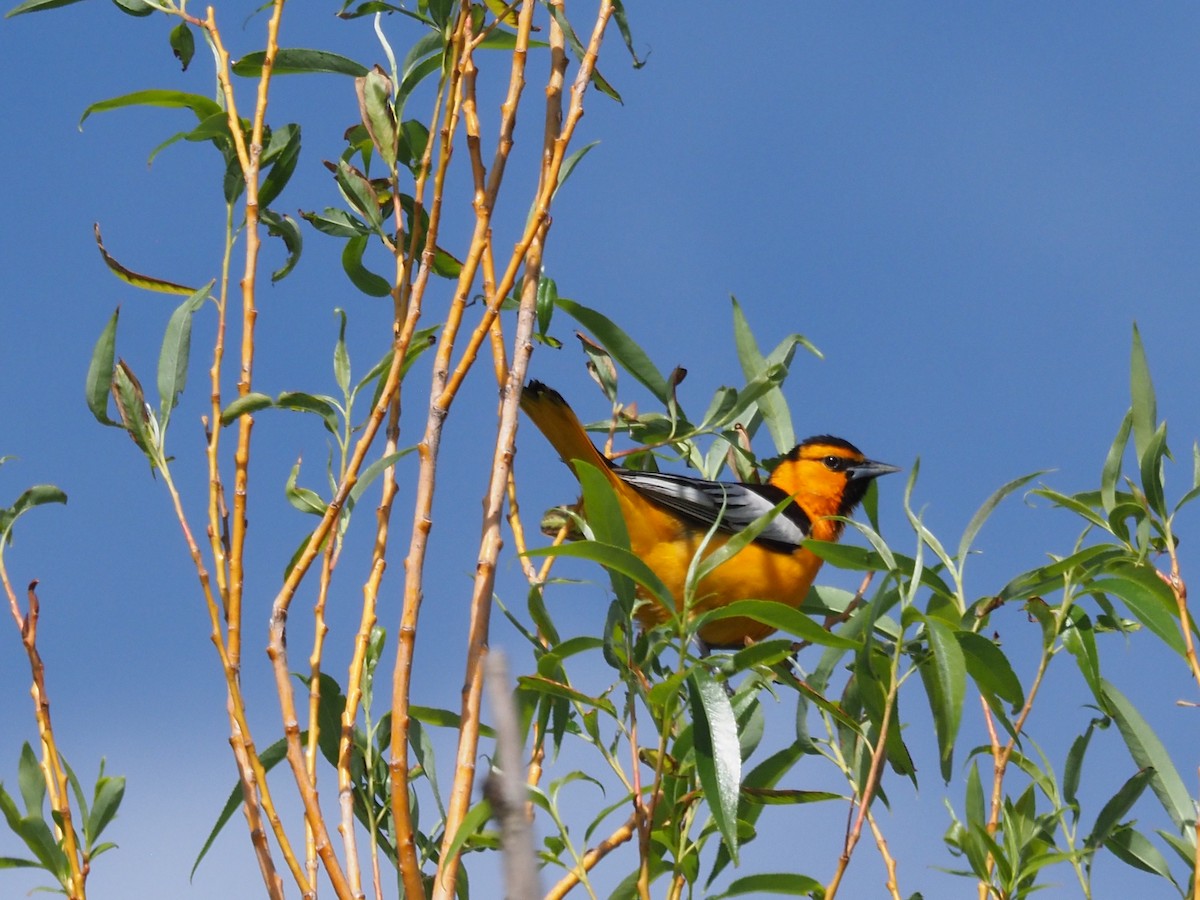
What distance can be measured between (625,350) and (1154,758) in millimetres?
1082

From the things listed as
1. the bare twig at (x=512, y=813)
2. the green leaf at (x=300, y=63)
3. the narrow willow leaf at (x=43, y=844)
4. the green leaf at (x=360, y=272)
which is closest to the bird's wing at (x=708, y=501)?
the green leaf at (x=360, y=272)

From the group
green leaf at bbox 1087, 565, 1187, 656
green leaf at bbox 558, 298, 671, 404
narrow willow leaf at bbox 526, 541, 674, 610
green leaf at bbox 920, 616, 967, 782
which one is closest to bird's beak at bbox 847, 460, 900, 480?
green leaf at bbox 558, 298, 671, 404

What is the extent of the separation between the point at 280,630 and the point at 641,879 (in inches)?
22.5

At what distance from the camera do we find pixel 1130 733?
6.52ft

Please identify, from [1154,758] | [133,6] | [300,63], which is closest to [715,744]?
[1154,758]

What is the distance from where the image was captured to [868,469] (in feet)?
16.3

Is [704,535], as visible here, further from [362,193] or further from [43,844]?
[43,844]

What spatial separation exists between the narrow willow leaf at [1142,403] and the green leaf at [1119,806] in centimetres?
48

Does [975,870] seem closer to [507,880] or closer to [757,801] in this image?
[757,801]

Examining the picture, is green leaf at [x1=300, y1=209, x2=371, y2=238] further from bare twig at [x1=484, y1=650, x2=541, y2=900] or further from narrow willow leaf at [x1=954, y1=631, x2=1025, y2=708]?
bare twig at [x1=484, y1=650, x2=541, y2=900]

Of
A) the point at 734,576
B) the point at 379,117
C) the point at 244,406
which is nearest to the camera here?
the point at 244,406

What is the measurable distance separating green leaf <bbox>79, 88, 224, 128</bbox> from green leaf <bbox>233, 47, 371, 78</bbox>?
0.07 meters

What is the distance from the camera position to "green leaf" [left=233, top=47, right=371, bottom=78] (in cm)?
219

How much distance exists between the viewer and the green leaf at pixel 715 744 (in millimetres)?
1577
